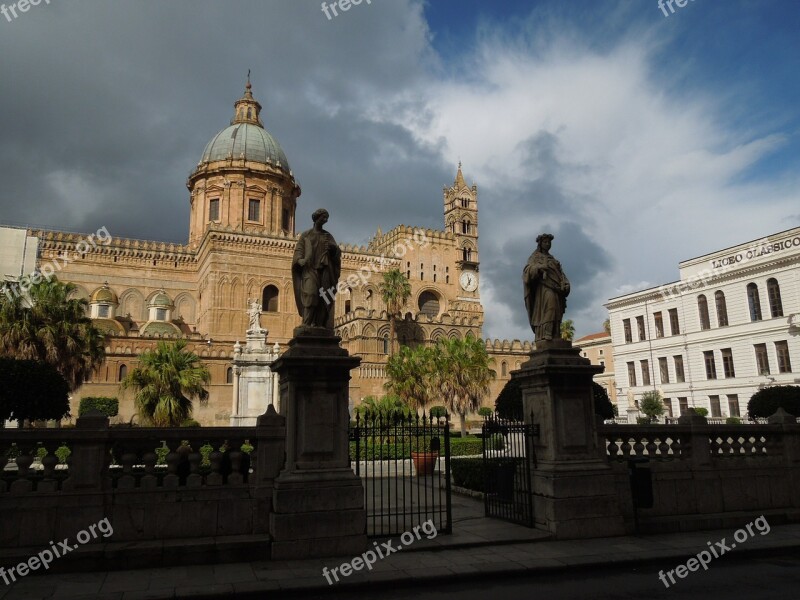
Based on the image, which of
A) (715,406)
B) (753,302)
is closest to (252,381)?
(715,406)

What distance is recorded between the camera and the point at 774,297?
3481 cm

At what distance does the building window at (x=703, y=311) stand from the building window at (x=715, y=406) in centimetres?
456

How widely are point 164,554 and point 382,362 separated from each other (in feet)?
148

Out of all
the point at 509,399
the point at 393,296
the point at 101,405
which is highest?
the point at 393,296

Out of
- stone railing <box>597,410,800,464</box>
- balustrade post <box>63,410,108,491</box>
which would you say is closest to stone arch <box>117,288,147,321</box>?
balustrade post <box>63,410,108,491</box>

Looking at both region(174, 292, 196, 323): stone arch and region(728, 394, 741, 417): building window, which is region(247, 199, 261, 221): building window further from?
region(728, 394, 741, 417): building window

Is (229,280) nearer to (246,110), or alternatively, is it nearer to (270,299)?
(270,299)

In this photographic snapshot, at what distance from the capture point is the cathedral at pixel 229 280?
50.2m

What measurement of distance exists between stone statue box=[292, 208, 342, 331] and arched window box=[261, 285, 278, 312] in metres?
48.5

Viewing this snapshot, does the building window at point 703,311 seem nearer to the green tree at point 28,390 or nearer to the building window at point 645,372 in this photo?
the building window at point 645,372

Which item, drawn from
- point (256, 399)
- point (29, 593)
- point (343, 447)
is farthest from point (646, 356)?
point (29, 593)

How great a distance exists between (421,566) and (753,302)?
1405 inches

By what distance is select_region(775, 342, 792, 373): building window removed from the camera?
33.7 m

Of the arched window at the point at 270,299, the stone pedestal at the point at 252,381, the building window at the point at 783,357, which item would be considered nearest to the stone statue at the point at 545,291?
the stone pedestal at the point at 252,381
